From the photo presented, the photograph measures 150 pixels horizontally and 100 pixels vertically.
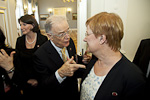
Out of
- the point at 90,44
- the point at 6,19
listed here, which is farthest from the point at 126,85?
the point at 6,19

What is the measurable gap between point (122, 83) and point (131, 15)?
2.04 meters

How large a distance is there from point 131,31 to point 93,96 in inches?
79.6

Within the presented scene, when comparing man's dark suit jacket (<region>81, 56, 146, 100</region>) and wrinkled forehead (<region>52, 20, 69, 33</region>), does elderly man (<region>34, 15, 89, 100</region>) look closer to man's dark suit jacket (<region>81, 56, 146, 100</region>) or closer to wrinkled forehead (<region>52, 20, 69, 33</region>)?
wrinkled forehead (<region>52, 20, 69, 33</region>)

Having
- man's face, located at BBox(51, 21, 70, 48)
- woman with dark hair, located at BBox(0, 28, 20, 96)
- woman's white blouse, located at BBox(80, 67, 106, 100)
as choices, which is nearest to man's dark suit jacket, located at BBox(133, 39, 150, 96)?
woman's white blouse, located at BBox(80, 67, 106, 100)

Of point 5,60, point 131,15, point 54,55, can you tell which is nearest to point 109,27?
point 54,55

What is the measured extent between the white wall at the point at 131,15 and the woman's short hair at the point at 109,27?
5.49 ft

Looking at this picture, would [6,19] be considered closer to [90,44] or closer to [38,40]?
[38,40]

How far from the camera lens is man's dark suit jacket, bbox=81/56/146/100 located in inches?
35.8

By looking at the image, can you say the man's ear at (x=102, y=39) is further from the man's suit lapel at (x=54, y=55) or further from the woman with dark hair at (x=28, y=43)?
the woman with dark hair at (x=28, y=43)

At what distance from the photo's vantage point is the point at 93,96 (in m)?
1.09

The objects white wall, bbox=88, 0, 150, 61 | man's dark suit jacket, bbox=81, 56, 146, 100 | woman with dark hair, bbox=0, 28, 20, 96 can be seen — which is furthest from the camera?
white wall, bbox=88, 0, 150, 61

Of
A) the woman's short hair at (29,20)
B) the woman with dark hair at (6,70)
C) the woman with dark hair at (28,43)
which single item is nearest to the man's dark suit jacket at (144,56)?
the woman with dark hair at (28,43)

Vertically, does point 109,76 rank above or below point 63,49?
below

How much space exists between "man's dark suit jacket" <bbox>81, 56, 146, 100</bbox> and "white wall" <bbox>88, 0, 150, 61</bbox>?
1744mm
